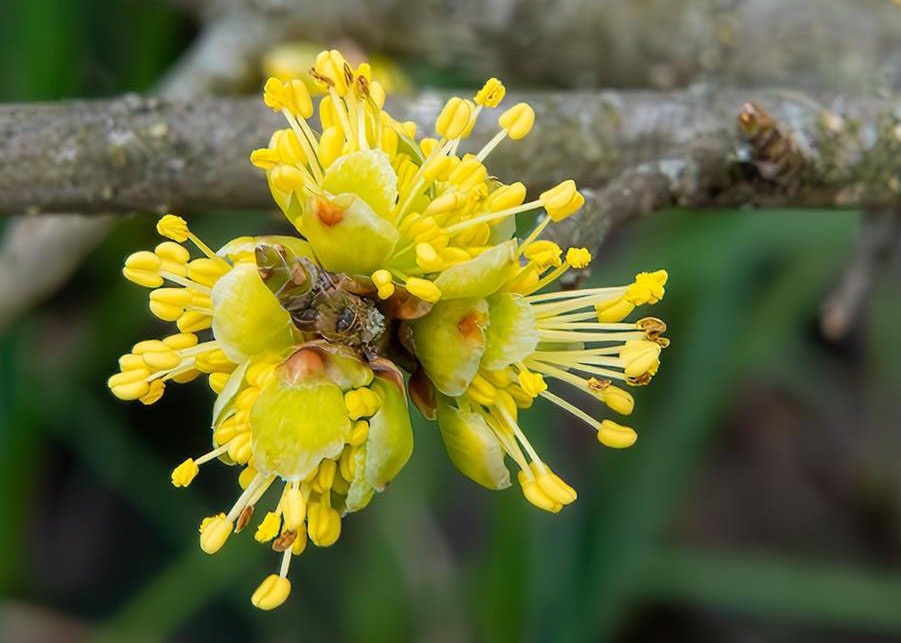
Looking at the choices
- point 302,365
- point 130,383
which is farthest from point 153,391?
point 302,365

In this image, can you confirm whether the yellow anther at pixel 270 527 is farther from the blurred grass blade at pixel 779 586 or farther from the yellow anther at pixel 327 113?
the blurred grass blade at pixel 779 586

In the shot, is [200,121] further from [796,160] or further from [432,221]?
[796,160]

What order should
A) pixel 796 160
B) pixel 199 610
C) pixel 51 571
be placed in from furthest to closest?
1. pixel 51 571
2. pixel 199 610
3. pixel 796 160

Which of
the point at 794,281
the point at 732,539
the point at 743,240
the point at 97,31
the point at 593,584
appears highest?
the point at 97,31

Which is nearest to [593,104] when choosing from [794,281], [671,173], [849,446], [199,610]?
[671,173]

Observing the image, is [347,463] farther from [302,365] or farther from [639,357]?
[639,357]

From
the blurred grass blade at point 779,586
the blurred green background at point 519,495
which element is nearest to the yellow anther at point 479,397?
the blurred green background at point 519,495

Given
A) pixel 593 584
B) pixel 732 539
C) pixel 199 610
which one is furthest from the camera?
pixel 732 539
